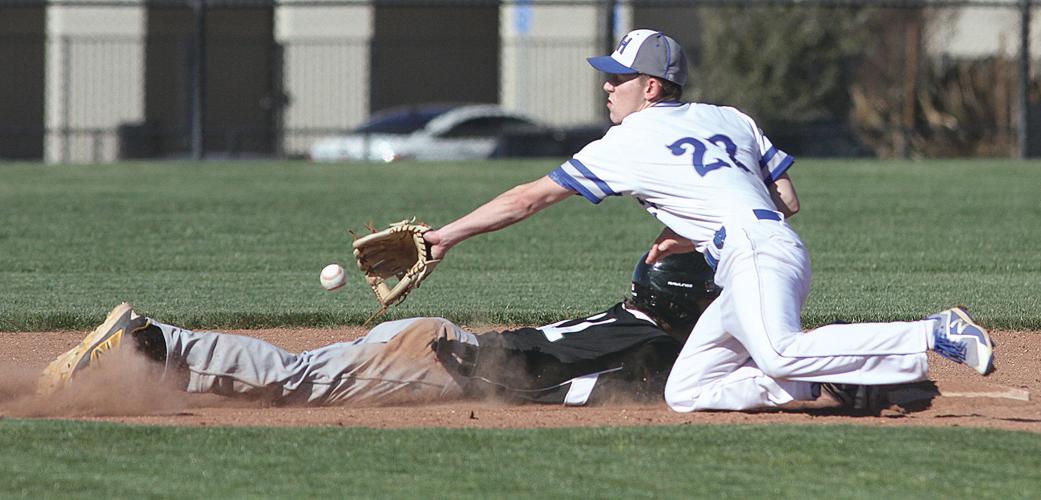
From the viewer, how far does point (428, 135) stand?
25375 mm

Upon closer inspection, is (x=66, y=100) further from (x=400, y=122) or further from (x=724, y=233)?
(x=724, y=233)

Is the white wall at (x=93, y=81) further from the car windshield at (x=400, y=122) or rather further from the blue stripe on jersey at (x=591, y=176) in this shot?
the blue stripe on jersey at (x=591, y=176)

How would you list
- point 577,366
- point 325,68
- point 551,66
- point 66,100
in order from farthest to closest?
point 325,68, point 551,66, point 66,100, point 577,366

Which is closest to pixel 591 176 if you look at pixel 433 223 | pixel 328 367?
pixel 328 367

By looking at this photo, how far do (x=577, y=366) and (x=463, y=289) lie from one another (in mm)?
3850

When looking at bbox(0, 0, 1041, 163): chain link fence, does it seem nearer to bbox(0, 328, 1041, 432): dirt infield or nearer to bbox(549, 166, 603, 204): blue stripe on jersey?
bbox(0, 328, 1041, 432): dirt infield

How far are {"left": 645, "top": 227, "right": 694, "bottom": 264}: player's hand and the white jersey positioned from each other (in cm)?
25

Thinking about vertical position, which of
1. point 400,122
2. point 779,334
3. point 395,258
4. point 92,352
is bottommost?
point 400,122

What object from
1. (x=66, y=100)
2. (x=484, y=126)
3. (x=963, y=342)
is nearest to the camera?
(x=963, y=342)

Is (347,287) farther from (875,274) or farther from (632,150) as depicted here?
(632,150)

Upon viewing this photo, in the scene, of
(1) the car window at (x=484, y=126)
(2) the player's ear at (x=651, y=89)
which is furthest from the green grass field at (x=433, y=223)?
(1) the car window at (x=484, y=126)

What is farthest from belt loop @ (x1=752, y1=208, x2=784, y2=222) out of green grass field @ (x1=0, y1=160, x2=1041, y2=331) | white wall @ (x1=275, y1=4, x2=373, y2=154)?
white wall @ (x1=275, y1=4, x2=373, y2=154)

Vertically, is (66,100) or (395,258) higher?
(395,258)

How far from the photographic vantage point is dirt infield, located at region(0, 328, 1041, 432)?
589 centimetres
